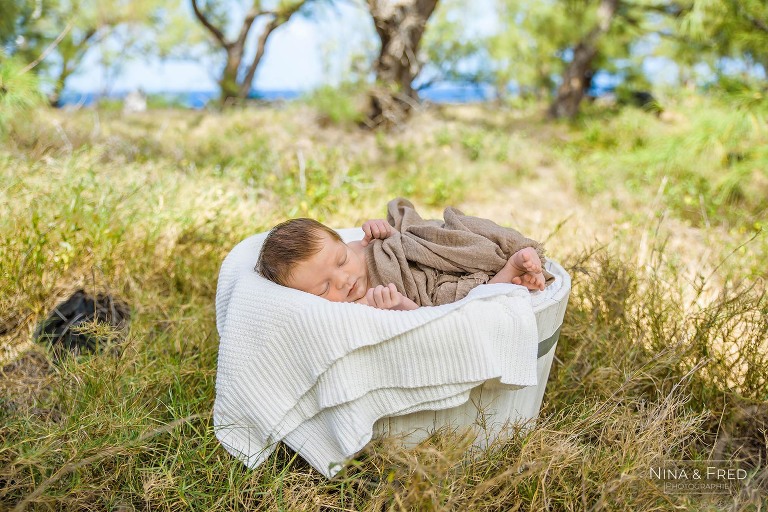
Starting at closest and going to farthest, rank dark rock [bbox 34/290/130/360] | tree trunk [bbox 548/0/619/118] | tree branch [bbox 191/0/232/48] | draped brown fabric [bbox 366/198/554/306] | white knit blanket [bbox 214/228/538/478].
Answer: white knit blanket [bbox 214/228/538/478] < draped brown fabric [bbox 366/198/554/306] < dark rock [bbox 34/290/130/360] < tree trunk [bbox 548/0/619/118] < tree branch [bbox 191/0/232/48]

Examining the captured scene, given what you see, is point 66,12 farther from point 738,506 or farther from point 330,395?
point 738,506

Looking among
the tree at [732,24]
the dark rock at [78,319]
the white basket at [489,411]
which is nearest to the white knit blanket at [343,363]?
the white basket at [489,411]

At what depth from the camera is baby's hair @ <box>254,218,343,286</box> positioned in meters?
1.94

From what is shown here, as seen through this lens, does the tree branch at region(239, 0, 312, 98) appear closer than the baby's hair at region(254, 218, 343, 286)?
No

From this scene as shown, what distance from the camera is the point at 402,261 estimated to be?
2148mm

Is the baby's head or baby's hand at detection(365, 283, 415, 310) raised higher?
the baby's head

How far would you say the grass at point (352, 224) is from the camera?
1705mm

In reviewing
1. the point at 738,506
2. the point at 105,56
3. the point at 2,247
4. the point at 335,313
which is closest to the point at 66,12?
the point at 105,56

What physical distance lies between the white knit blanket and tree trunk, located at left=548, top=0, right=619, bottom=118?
21.6ft

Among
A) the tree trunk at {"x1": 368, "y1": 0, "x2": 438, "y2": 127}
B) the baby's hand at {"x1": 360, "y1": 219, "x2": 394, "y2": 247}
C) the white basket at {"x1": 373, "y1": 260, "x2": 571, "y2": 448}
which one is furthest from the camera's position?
the tree trunk at {"x1": 368, "y1": 0, "x2": 438, "y2": 127}

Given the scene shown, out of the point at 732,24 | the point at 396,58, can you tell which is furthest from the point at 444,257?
the point at 396,58

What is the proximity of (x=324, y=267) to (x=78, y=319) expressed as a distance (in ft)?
4.13

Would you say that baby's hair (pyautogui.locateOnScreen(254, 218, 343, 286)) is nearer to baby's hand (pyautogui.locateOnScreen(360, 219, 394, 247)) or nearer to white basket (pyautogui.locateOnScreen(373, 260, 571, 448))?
baby's hand (pyautogui.locateOnScreen(360, 219, 394, 247))

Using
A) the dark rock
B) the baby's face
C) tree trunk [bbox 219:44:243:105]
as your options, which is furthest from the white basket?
tree trunk [bbox 219:44:243:105]
